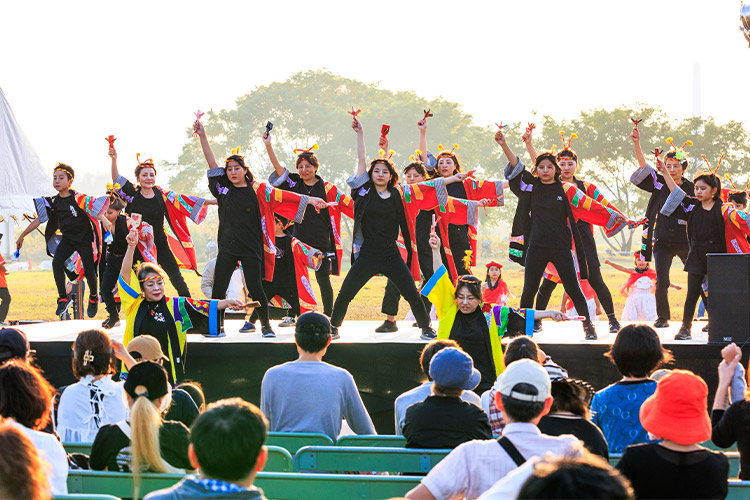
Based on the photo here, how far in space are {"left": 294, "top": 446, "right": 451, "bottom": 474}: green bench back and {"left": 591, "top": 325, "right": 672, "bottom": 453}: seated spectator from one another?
0.82 meters

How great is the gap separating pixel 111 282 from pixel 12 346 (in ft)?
14.5

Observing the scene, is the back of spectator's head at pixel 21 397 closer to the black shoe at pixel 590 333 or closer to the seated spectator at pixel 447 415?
the seated spectator at pixel 447 415

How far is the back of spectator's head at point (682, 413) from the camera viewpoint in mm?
3010

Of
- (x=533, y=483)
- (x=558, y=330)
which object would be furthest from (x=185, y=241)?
(x=533, y=483)

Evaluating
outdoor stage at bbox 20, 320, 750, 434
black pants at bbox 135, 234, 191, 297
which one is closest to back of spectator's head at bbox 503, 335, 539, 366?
→ outdoor stage at bbox 20, 320, 750, 434

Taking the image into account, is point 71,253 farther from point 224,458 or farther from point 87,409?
point 224,458

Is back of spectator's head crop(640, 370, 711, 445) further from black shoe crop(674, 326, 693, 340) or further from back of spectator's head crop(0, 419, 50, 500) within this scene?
black shoe crop(674, 326, 693, 340)

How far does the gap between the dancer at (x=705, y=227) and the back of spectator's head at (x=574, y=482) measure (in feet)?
20.0

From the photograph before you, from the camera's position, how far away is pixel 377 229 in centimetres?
773

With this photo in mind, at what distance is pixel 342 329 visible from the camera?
8711 millimetres

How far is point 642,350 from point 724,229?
4.10 m

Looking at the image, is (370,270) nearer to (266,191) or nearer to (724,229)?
(266,191)

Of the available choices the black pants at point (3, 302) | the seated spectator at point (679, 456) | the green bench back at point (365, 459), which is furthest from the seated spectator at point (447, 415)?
the black pants at point (3, 302)

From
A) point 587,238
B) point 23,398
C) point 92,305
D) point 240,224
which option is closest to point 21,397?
point 23,398
